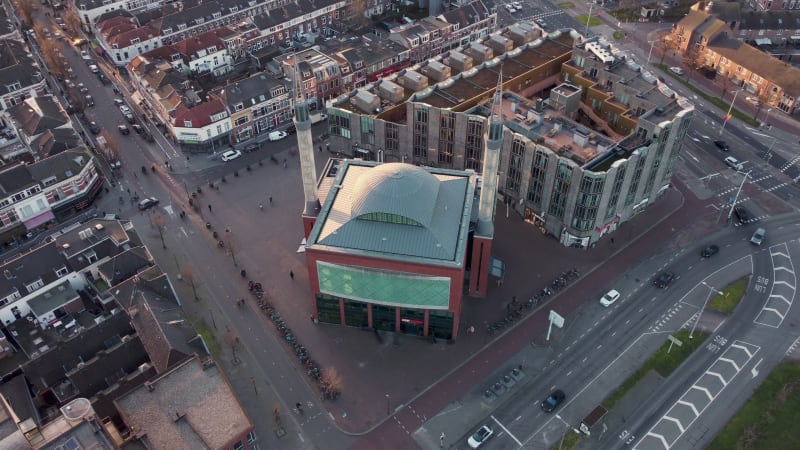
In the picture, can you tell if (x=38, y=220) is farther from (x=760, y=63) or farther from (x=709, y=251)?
(x=760, y=63)

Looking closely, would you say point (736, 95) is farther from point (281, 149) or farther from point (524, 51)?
point (281, 149)

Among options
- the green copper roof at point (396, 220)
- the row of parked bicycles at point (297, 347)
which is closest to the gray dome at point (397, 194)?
the green copper roof at point (396, 220)

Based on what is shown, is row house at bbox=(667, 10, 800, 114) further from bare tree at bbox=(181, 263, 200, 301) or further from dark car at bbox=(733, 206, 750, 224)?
bare tree at bbox=(181, 263, 200, 301)

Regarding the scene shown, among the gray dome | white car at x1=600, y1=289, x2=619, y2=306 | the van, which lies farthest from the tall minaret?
the van

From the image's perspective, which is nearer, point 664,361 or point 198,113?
point 664,361

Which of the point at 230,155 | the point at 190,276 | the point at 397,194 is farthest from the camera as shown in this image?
the point at 230,155

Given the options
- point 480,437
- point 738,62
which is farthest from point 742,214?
point 480,437

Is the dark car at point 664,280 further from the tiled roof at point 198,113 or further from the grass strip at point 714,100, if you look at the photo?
the tiled roof at point 198,113

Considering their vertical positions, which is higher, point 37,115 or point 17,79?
point 17,79
